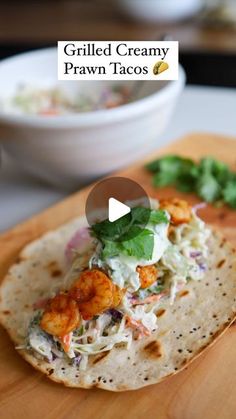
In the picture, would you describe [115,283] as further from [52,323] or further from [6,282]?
[6,282]

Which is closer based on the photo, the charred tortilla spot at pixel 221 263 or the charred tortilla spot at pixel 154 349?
the charred tortilla spot at pixel 154 349

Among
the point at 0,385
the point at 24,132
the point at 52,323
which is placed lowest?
the point at 0,385

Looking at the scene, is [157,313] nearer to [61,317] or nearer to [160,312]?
[160,312]

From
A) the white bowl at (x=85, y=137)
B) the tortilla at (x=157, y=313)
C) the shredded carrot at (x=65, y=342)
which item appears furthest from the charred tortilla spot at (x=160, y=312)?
the white bowl at (x=85, y=137)

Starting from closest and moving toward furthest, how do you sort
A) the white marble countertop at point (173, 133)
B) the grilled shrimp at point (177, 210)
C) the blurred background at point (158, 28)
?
1. the grilled shrimp at point (177, 210)
2. the white marble countertop at point (173, 133)
3. the blurred background at point (158, 28)

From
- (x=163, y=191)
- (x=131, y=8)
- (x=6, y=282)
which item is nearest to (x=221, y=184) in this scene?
(x=163, y=191)

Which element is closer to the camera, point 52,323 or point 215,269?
point 52,323

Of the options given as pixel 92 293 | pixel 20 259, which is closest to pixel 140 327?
pixel 92 293

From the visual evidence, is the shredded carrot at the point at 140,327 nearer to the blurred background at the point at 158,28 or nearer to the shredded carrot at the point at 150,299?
the shredded carrot at the point at 150,299
